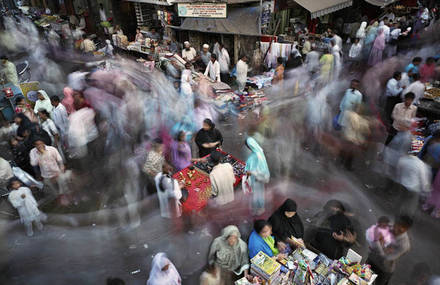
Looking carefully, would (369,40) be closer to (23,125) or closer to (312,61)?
(312,61)

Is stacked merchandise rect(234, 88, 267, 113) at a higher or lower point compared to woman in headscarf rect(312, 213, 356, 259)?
Result: higher

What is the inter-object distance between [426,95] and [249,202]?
22.9 ft

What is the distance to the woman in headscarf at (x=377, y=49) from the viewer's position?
12.3 metres

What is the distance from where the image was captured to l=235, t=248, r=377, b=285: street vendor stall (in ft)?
13.3

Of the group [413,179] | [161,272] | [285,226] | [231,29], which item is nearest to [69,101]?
[161,272]

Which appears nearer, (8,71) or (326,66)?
(326,66)

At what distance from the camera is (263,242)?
4.40 metres

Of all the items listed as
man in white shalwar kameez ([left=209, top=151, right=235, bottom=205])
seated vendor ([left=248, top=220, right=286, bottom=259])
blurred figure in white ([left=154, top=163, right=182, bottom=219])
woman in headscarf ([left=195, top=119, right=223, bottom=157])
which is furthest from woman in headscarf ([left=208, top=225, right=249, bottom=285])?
woman in headscarf ([left=195, top=119, right=223, bottom=157])

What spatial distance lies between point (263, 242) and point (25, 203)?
418 centimetres

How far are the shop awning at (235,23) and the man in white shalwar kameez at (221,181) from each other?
7.58 m

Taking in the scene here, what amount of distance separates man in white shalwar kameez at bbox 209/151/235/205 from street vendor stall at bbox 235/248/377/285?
4.81ft

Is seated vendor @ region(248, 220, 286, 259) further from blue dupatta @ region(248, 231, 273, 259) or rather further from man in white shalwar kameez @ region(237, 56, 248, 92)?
man in white shalwar kameez @ region(237, 56, 248, 92)

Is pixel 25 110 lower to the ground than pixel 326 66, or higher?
lower

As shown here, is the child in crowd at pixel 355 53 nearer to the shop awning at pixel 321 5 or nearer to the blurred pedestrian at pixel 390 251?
the shop awning at pixel 321 5
